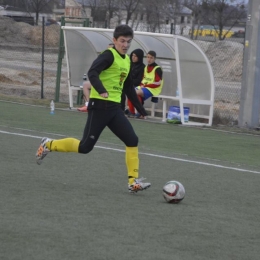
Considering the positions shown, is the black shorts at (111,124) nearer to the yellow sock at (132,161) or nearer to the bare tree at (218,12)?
the yellow sock at (132,161)

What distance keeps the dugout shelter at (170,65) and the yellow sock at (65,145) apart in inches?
336

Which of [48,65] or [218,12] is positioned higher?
[218,12]

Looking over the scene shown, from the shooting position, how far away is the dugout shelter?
17.8 m

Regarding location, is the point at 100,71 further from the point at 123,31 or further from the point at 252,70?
the point at 252,70

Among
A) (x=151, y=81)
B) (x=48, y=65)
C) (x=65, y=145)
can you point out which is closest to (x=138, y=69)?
(x=151, y=81)

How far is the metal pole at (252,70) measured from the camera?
55.2 feet

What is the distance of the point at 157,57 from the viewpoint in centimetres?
1941

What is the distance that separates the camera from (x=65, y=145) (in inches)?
354

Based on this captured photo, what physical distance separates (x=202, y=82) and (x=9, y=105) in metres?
4.66

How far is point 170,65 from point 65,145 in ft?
35.0

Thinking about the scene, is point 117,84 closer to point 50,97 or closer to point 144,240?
point 144,240

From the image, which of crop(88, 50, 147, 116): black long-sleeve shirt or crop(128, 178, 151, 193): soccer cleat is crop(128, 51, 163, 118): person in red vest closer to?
crop(88, 50, 147, 116): black long-sleeve shirt

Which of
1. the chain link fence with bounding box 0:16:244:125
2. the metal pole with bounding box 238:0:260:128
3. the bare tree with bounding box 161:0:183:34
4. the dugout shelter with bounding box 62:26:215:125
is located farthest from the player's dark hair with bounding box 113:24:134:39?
the bare tree with bounding box 161:0:183:34

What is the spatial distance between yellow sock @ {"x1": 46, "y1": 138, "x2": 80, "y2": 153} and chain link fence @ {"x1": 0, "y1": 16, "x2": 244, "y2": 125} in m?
9.29
